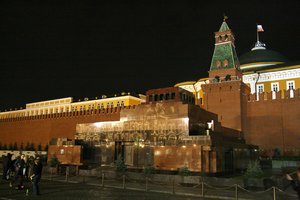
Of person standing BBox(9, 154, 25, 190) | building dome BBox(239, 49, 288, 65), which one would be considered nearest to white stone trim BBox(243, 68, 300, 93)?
building dome BBox(239, 49, 288, 65)

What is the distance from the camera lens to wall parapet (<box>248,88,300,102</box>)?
968 inches

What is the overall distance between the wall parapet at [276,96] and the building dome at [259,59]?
7.65 metres

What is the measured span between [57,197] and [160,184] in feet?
15.5

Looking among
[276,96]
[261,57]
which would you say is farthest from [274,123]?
[261,57]

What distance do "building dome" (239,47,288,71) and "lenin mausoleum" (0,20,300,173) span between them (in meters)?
0.11

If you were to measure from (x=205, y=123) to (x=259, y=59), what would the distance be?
20868 mm

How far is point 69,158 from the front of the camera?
1922cm

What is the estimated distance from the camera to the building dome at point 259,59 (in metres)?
34.3

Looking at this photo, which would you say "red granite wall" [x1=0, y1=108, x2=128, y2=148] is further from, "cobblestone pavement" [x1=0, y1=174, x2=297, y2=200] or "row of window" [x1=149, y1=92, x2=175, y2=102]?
"cobblestone pavement" [x1=0, y1=174, x2=297, y2=200]

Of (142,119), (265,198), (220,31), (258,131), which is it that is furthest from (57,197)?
(220,31)

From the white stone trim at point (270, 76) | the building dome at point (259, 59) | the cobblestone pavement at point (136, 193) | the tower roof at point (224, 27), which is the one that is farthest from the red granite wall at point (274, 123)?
the cobblestone pavement at point (136, 193)

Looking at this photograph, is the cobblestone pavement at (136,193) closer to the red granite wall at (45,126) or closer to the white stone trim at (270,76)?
the red granite wall at (45,126)

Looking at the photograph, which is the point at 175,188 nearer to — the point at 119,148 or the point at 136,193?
the point at 136,193

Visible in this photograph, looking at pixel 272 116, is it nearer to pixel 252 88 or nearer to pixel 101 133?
pixel 252 88
